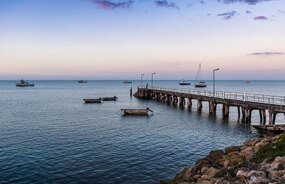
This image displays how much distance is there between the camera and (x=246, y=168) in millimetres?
13984

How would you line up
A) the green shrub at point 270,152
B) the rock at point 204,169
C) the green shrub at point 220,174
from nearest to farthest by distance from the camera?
the green shrub at point 220,174, the green shrub at point 270,152, the rock at point 204,169

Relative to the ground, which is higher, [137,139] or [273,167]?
[273,167]

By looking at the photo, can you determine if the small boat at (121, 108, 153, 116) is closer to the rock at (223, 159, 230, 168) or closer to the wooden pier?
the wooden pier

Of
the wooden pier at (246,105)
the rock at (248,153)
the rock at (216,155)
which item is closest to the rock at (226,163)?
the rock at (248,153)

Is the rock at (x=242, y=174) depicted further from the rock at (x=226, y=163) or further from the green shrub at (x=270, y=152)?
the rock at (x=226, y=163)

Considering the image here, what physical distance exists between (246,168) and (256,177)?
2.23m

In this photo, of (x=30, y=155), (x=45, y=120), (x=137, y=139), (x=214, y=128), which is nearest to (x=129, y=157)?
(x=137, y=139)

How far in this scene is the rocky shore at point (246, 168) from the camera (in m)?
12.0

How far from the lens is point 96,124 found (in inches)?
1491

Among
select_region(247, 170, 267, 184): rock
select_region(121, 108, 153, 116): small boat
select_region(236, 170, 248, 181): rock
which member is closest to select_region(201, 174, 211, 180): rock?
select_region(236, 170, 248, 181): rock

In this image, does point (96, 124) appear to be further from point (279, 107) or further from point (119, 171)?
point (279, 107)

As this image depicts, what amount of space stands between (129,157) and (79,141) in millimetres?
7579

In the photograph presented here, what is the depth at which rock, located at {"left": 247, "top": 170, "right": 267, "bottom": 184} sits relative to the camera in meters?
11.5

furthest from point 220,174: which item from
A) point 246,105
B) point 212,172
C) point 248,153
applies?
point 246,105
